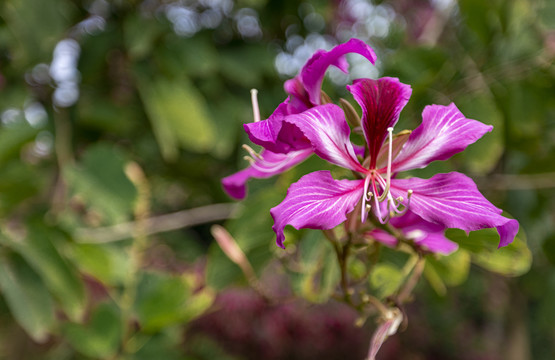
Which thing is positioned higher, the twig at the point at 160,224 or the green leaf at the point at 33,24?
the green leaf at the point at 33,24

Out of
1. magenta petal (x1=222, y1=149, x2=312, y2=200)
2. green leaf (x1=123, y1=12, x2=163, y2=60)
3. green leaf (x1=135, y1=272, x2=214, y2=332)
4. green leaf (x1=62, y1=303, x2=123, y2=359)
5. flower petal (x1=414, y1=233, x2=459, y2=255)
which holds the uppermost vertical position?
magenta petal (x1=222, y1=149, x2=312, y2=200)

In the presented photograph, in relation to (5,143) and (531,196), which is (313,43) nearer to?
(531,196)

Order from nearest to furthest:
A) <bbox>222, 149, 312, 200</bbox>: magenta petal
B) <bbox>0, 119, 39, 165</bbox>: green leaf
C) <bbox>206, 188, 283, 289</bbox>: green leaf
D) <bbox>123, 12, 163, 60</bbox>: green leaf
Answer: <bbox>222, 149, 312, 200</bbox>: magenta petal
<bbox>206, 188, 283, 289</bbox>: green leaf
<bbox>0, 119, 39, 165</bbox>: green leaf
<bbox>123, 12, 163, 60</bbox>: green leaf

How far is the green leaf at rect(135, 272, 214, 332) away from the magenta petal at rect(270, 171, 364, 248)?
600 millimetres

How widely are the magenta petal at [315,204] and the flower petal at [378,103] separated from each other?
4 centimetres

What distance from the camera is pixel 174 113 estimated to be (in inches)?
41.8

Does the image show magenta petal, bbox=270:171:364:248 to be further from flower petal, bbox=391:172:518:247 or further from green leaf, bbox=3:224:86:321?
green leaf, bbox=3:224:86:321

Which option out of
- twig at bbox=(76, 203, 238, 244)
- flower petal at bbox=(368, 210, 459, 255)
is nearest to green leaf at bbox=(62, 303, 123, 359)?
twig at bbox=(76, 203, 238, 244)

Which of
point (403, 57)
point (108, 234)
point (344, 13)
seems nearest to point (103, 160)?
point (108, 234)

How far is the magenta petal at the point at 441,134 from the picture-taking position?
0.35m

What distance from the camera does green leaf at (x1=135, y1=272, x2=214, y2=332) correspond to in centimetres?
92

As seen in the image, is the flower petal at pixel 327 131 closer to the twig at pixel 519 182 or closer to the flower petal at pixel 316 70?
the flower petal at pixel 316 70

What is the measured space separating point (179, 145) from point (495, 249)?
3.12 ft

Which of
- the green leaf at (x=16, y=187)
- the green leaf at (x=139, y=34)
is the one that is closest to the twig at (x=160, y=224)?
the green leaf at (x=16, y=187)
